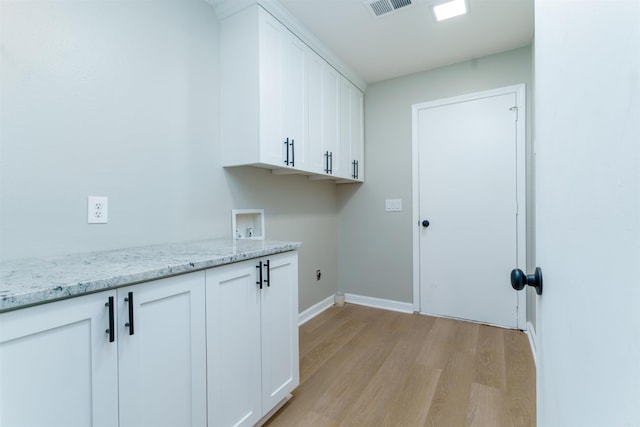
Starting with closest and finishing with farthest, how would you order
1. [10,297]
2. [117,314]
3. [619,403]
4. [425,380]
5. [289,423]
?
[619,403] → [10,297] → [117,314] → [289,423] → [425,380]

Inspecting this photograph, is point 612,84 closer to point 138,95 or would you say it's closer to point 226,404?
→ point 226,404

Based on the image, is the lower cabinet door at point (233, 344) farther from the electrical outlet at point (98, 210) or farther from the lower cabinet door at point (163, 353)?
the electrical outlet at point (98, 210)

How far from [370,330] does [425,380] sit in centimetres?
80

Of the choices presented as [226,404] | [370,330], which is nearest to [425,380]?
[370,330]

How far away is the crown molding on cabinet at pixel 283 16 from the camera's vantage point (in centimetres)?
190

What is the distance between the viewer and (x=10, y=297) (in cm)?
70

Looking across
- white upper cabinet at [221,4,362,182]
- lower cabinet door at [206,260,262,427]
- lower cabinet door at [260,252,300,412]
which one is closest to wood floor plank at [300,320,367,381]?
lower cabinet door at [260,252,300,412]

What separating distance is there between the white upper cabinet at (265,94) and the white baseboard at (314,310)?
1.40 meters

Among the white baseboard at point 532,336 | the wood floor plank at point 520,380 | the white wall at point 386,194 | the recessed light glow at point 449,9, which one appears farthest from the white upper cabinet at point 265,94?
the white baseboard at point 532,336

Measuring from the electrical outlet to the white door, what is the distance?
1.72 m

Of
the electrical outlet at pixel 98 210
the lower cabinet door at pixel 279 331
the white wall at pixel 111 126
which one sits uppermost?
the white wall at pixel 111 126

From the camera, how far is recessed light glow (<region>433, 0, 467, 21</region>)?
6.66 feet

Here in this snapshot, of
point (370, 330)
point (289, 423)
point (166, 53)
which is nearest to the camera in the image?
point (289, 423)

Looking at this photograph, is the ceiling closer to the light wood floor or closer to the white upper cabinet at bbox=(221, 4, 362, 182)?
the white upper cabinet at bbox=(221, 4, 362, 182)
